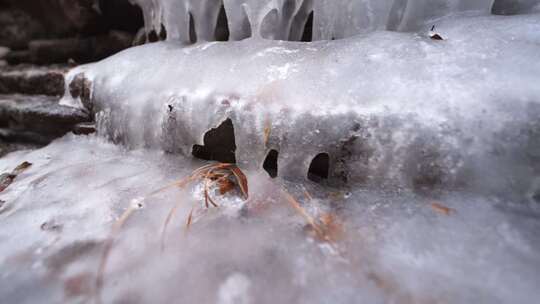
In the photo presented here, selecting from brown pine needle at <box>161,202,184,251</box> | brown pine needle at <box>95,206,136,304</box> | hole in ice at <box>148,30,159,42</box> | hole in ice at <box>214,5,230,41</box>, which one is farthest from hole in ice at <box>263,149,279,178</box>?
hole in ice at <box>148,30,159,42</box>

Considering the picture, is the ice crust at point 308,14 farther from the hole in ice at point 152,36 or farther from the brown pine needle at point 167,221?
the brown pine needle at point 167,221

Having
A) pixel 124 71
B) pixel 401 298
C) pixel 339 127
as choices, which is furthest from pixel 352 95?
pixel 124 71

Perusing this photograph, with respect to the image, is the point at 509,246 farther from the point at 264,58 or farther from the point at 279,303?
the point at 264,58

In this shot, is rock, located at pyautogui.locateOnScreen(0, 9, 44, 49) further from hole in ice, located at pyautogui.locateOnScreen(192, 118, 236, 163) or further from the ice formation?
hole in ice, located at pyautogui.locateOnScreen(192, 118, 236, 163)

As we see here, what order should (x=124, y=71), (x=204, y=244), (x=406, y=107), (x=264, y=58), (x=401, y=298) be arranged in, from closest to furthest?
(x=401, y=298) < (x=204, y=244) < (x=406, y=107) < (x=264, y=58) < (x=124, y=71)

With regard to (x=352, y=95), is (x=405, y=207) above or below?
below

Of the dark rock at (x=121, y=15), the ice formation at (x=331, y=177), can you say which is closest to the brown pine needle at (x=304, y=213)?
the ice formation at (x=331, y=177)

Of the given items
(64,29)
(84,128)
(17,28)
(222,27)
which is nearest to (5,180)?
(84,128)
